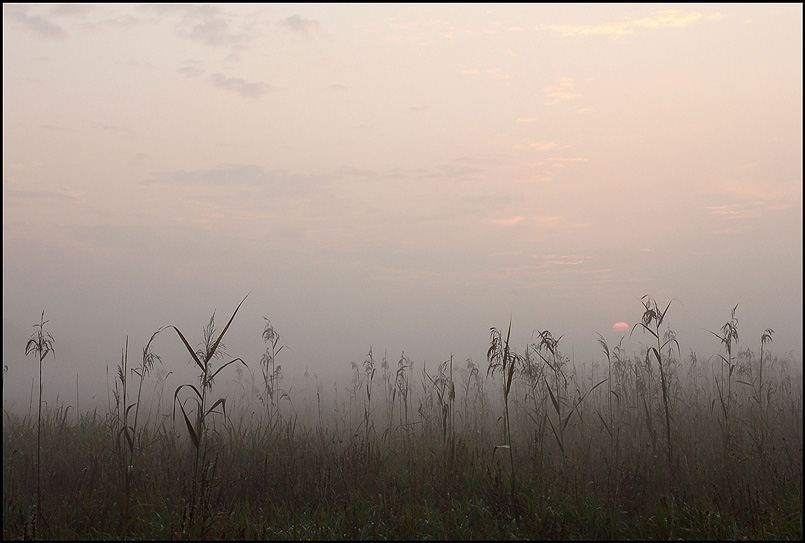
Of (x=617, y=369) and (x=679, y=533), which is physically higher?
(x=617, y=369)

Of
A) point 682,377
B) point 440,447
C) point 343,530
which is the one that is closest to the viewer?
point 343,530

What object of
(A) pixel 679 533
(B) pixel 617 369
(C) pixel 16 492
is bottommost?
(A) pixel 679 533

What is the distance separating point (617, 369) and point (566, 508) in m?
5.73

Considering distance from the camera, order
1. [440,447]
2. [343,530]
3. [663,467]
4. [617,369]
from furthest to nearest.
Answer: [617,369]
[440,447]
[663,467]
[343,530]

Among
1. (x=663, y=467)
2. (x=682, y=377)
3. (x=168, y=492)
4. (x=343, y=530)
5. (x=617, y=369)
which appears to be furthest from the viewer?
(x=682, y=377)

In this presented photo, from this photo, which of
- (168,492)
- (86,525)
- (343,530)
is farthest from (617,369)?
(86,525)

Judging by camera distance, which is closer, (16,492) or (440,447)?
(16,492)

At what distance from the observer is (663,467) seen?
5.64m

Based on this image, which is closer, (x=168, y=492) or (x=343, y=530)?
(x=343, y=530)

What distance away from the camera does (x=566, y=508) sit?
4582 mm

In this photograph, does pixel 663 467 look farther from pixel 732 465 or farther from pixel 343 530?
pixel 343 530

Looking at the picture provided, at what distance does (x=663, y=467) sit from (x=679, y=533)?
140 centimetres

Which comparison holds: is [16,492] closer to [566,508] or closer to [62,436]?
[62,436]

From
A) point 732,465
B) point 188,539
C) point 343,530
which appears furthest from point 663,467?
point 188,539
